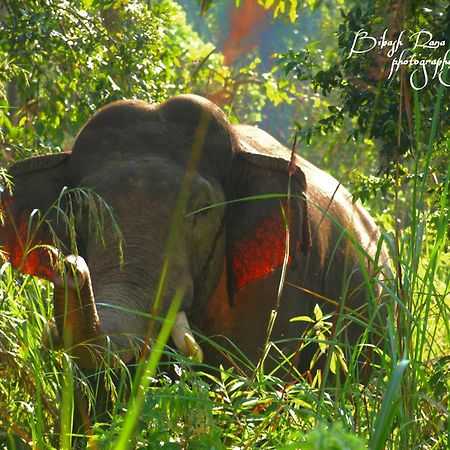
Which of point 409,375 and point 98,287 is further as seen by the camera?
point 98,287

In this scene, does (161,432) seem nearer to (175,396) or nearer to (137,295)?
(175,396)

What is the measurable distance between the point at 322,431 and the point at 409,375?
1.23 meters

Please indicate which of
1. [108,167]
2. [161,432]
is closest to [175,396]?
[161,432]

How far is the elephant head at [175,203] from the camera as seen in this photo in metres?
5.27

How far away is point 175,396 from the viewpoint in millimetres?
2766

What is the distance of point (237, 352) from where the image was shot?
6020 millimetres

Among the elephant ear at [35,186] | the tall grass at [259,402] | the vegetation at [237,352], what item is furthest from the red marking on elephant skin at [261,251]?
the tall grass at [259,402]

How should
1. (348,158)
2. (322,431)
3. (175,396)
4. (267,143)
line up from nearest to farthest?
(322,431) < (175,396) < (267,143) < (348,158)

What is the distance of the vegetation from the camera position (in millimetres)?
2793

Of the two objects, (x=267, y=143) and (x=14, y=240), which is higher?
(x=267, y=143)

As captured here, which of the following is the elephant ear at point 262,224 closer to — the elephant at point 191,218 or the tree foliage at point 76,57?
the elephant at point 191,218

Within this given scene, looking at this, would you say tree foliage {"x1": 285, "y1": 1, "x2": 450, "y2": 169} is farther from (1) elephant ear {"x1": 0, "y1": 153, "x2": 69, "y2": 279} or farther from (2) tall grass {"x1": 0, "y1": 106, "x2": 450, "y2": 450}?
(2) tall grass {"x1": 0, "y1": 106, "x2": 450, "y2": 450}

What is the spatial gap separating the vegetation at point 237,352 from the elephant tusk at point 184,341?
4.0 inches

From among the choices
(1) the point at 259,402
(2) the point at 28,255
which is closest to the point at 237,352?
(2) the point at 28,255
